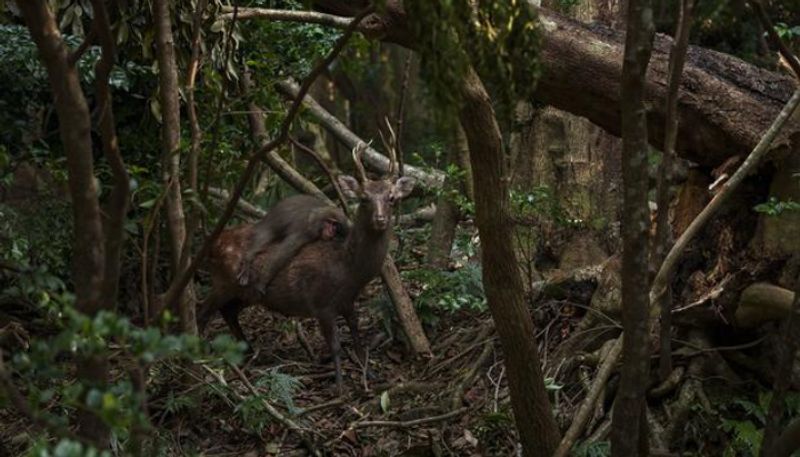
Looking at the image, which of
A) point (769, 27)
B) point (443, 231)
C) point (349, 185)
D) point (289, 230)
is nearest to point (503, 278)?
point (769, 27)

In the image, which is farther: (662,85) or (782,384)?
(662,85)

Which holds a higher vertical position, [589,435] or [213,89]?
[213,89]

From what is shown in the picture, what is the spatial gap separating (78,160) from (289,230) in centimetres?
498

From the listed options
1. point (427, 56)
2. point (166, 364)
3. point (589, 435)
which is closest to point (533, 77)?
point (427, 56)

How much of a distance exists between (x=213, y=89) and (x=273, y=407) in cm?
231

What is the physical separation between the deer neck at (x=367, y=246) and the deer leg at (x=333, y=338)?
452 millimetres

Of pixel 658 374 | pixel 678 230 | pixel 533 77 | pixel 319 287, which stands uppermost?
pixel 533 77

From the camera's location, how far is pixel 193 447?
25.1 feet

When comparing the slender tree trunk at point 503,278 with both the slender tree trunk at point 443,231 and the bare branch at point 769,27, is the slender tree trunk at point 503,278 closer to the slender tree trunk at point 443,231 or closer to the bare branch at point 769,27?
the bare branch at point 769,27

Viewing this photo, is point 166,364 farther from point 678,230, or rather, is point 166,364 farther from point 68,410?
point 678,230

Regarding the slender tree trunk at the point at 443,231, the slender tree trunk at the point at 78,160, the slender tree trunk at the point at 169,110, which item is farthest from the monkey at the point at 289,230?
the slender tree trunk at the point at 78,160

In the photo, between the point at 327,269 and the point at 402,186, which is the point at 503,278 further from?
the point at 327,269

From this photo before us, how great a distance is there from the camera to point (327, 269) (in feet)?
30.6

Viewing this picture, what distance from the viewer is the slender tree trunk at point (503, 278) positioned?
5418 mm
